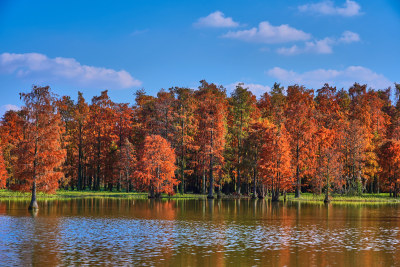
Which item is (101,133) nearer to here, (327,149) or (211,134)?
(211,134)

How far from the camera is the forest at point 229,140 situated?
8200 cm

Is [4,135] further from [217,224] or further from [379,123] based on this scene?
[379,123]

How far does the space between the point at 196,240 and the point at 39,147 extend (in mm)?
32653

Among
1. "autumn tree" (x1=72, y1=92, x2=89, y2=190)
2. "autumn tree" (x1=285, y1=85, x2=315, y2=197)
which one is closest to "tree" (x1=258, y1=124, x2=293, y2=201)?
"autumn tree" (x1=285, y1=85, x2=315, y2=197)

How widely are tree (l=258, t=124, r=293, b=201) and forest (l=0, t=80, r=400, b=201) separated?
168 millimetres

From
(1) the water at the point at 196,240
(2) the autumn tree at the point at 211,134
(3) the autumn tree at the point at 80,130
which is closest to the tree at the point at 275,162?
(2) the autumn tree at the point at 211,134

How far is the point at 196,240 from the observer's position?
3306 cm

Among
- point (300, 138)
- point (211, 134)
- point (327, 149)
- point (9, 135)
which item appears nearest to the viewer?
point (327, 149)

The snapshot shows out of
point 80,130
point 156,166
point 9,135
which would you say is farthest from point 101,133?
point 156,166

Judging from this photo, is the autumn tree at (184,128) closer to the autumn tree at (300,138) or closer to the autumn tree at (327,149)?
the autumn tree at (300,138)

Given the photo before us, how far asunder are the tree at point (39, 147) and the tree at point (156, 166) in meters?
24.4

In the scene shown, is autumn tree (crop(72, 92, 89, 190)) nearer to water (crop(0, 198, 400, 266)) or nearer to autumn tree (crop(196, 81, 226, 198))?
autumn tree (crop(196, 81, 226, 198))

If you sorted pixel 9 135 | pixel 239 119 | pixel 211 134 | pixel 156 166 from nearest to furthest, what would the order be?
1. pixel 156 166
2. pixel 211 134
3. pixel 239 119
4. pixel 9 135

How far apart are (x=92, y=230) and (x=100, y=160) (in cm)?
6498
